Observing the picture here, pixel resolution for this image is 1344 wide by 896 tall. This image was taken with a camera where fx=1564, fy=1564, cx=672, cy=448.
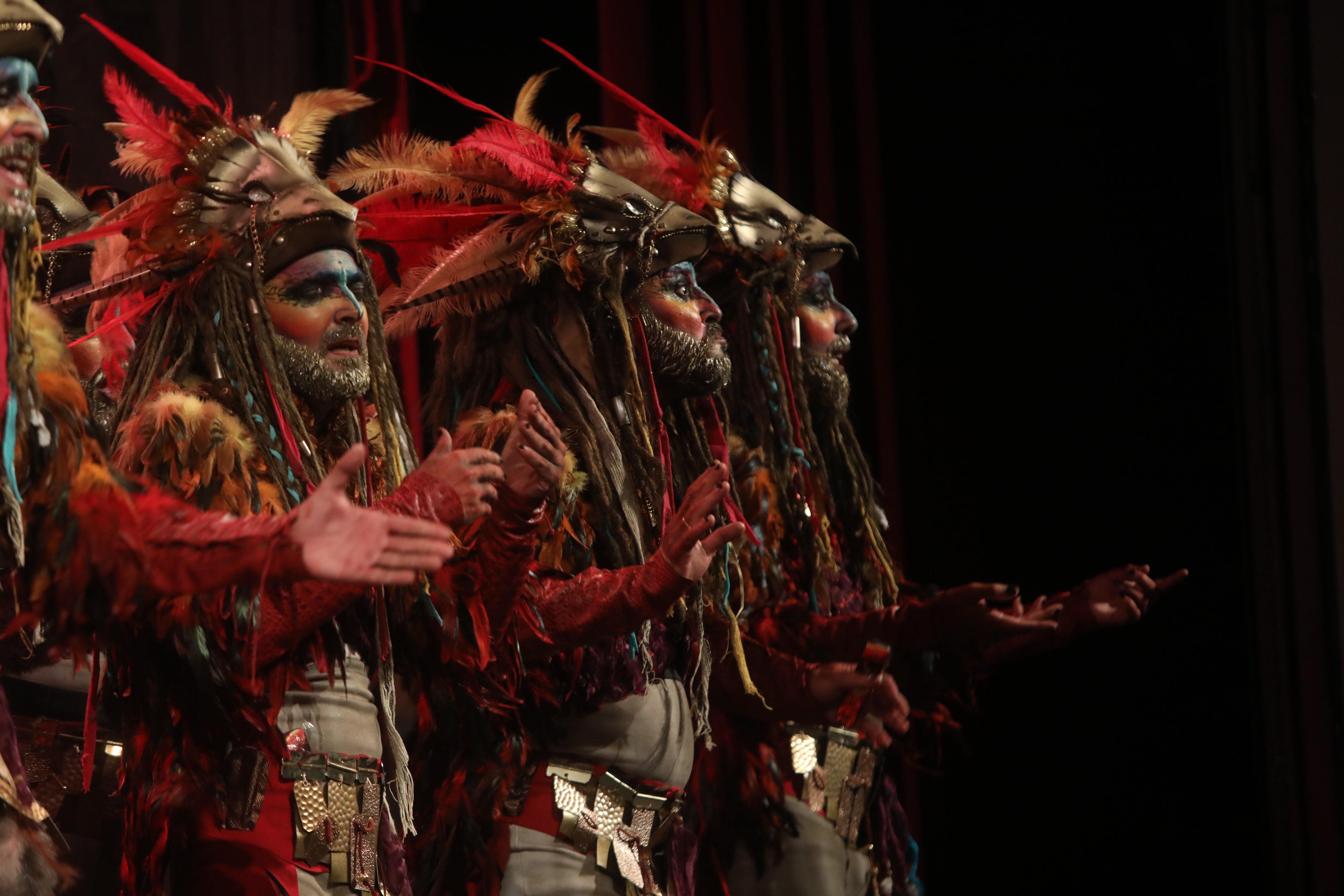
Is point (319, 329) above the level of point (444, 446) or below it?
above

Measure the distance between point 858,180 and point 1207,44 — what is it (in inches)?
37.9

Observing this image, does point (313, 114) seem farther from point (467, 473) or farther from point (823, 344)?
point (823, 344)

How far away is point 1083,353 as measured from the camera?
417 centimetres

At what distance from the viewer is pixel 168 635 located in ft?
6.31

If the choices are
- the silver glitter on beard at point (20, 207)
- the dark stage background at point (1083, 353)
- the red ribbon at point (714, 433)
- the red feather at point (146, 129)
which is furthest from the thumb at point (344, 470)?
the dark stage background at point (1083, 353)

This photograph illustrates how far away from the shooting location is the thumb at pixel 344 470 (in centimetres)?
154

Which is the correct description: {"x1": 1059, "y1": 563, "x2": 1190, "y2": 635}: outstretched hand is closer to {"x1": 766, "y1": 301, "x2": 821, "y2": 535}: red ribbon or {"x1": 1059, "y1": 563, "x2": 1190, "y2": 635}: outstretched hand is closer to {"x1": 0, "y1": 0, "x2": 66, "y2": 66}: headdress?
{"x1": 766, "y1": 301, "x2": 821, "y2": 535}: red ribbon

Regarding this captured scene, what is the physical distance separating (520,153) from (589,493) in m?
0.62

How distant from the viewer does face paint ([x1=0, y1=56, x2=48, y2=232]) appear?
159 cm

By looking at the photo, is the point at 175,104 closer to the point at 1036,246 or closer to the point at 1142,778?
the point at 1036,246

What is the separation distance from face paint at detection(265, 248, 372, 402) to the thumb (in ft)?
2.41

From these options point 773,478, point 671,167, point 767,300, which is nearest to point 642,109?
point 671,167

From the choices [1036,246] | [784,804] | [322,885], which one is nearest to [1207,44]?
[1036,246]

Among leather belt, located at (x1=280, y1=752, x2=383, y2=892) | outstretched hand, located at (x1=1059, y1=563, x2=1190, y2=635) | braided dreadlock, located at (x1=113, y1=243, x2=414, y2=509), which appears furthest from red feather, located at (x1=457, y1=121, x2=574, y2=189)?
outstretched hand, located at (x1=1059, y1=563, x2=1190, y2=635)
